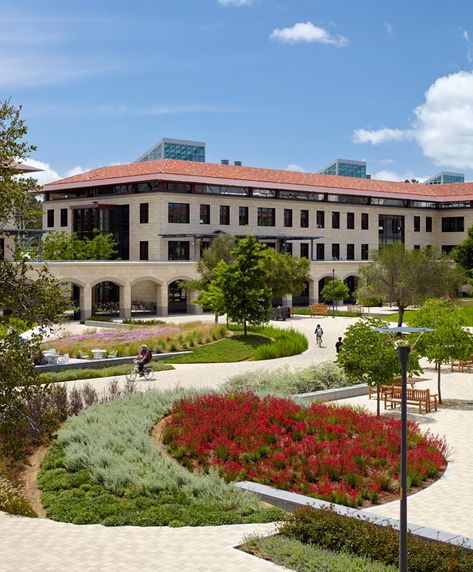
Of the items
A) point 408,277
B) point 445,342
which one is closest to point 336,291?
point 408,277

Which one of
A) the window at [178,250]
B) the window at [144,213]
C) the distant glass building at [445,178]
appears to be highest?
the distant glass building at [445,178]

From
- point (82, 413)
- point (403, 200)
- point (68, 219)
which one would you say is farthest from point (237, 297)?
point (403, 200)

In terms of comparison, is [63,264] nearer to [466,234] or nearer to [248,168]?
[248,168]

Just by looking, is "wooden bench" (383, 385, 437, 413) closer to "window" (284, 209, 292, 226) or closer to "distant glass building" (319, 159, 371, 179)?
"window" (284, 209, 292, 226)

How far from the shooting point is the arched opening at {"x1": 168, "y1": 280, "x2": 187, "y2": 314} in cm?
6216

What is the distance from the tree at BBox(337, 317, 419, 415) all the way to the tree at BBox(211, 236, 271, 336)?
663 inches

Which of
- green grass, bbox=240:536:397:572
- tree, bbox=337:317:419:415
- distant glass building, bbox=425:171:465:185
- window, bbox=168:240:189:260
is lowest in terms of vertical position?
green grass, bbox=240:536:397:572

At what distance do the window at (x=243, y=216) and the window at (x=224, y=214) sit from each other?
126 cm

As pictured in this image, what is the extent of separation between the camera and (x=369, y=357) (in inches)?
828

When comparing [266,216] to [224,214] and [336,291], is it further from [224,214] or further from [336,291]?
[336,291]

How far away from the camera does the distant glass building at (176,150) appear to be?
14400 cm

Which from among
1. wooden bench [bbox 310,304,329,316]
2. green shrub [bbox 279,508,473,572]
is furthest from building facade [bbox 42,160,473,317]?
green shrub [bbox 279,508,473,572]

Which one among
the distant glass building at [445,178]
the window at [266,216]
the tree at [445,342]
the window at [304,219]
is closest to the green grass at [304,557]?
the tree at [445,342]

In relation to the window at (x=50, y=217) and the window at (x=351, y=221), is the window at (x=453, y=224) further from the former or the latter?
the window at (x=50, y=217)
